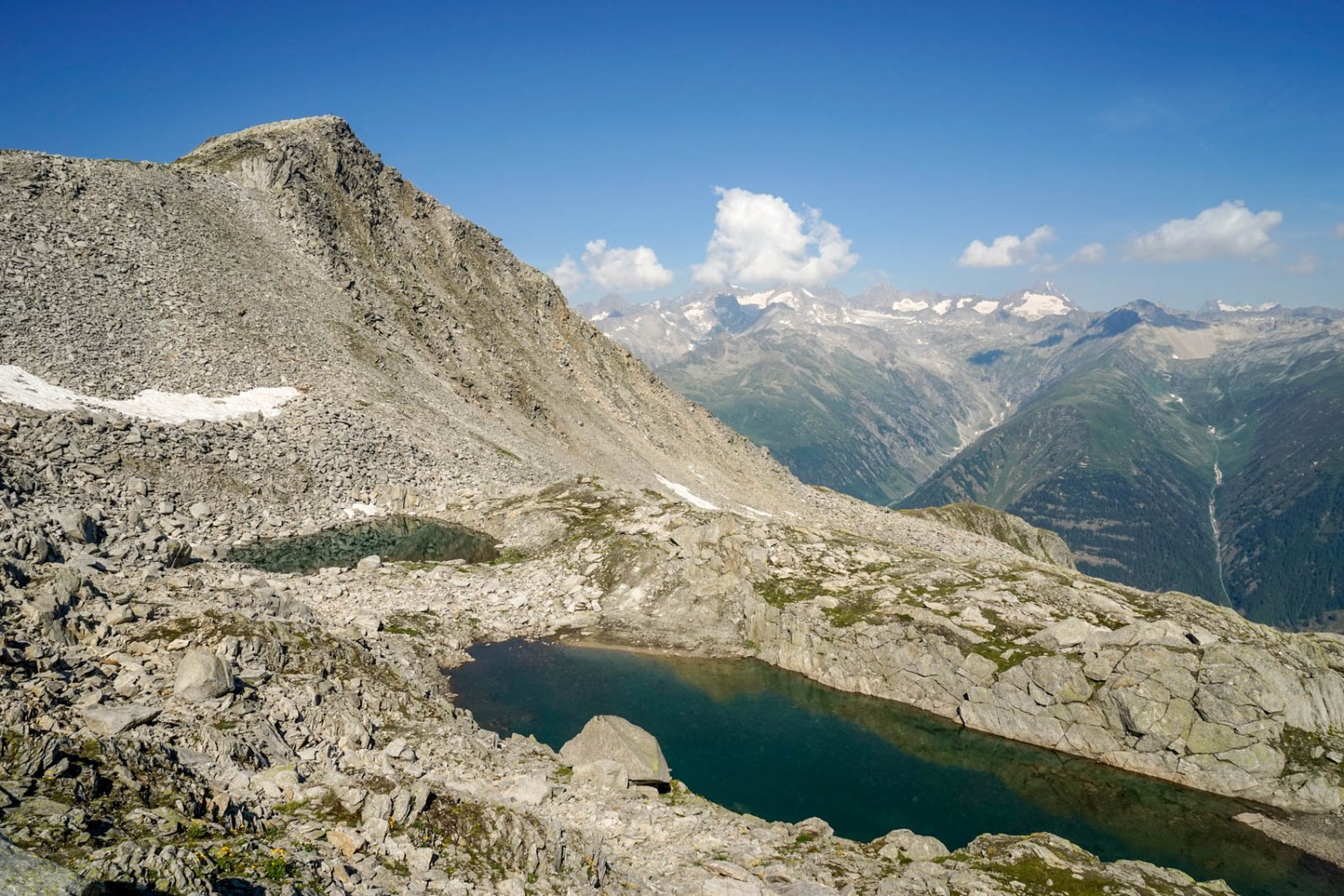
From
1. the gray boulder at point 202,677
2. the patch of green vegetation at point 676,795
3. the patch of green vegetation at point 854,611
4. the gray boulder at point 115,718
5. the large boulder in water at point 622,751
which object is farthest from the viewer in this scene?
the patch of green vegetation at point 854,611

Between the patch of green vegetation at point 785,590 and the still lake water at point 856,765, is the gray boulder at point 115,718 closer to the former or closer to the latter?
the still lake water at point 856,765

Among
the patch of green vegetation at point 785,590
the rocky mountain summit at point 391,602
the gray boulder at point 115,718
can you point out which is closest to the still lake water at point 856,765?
the rocky mountain summit at point 391,602

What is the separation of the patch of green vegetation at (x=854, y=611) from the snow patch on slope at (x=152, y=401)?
69.4 meters

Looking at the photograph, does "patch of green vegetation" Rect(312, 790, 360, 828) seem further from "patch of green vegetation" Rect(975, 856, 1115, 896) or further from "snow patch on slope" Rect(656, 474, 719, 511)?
"snow patch on slope" Rect(656, 474, 719, 511)

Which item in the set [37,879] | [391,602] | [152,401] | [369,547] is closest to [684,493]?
[369,547]

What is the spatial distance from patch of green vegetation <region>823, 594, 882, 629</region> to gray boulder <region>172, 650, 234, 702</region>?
47.1m

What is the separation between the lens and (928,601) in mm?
64750

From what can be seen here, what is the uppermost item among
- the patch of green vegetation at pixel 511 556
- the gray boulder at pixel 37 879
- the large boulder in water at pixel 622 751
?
the patch of green vegetation at pixel 511 556

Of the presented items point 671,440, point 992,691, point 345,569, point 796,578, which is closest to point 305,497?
point 345,569

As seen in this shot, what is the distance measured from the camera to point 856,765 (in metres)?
48.0

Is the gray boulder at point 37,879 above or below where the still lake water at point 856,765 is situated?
above

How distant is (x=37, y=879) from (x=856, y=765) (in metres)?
44.8

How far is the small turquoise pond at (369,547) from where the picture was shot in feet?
217

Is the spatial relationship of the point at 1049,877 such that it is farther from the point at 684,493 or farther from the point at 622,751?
the point at 684,493
